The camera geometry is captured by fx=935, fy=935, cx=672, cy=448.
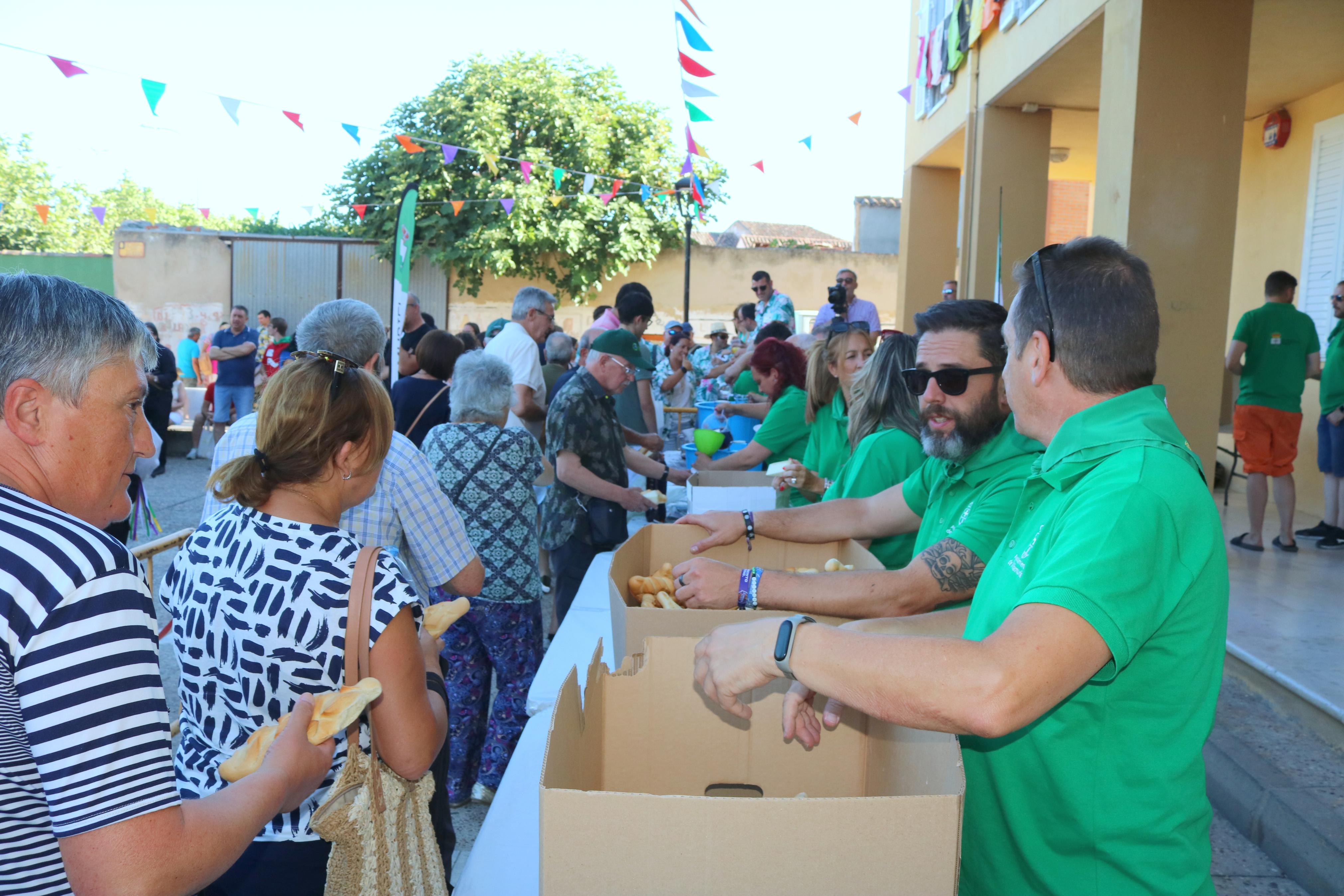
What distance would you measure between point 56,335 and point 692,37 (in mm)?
8333

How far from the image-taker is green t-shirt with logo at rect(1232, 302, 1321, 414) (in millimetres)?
6230

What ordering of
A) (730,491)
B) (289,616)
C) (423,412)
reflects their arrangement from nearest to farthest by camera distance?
(289,616), (730,491), (423,412)

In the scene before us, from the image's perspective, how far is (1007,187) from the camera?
8.62 metres

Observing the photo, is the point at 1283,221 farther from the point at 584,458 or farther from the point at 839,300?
the point at 584,458

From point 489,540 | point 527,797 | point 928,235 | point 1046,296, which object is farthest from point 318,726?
point 928,235

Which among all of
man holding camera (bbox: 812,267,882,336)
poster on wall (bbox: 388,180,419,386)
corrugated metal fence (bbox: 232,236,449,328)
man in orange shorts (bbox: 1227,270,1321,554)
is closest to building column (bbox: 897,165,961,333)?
man holding camera (bbox: 812,267,882,336)

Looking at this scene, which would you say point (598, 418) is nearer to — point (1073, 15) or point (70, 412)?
point (70, 412)

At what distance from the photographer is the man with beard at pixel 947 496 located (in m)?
2.21

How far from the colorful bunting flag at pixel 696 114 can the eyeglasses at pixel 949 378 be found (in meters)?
7.23

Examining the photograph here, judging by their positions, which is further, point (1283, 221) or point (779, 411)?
point (1283, 221)

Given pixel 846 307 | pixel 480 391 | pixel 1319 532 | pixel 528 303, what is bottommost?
pixel 1319 532

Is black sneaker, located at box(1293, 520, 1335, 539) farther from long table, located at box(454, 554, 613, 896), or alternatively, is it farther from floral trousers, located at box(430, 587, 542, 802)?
long table, located at box(454, 554, 613, 896)

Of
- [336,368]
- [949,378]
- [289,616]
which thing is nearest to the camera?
[289,616]

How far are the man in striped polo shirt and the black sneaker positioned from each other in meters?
7.16
